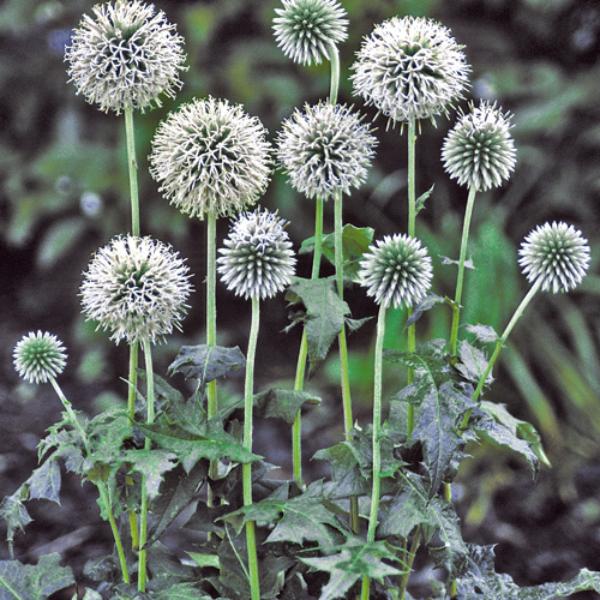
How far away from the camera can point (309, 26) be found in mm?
2174

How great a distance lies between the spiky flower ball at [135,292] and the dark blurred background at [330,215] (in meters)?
1.94

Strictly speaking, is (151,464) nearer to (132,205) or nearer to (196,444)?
(196,444)

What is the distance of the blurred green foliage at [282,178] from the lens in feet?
14.9

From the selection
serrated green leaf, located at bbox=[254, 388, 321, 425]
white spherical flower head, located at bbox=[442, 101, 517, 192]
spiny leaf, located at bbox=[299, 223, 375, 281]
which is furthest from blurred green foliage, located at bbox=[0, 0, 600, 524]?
serrated green leaf, located at bbox=[254, 388, 321, 425]

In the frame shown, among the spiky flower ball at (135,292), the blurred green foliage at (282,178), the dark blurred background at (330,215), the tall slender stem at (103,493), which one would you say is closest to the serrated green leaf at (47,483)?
the tall slender stem at (103,493)

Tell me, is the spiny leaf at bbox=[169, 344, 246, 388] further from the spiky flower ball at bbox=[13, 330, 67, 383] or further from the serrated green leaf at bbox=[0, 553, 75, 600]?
the serrated green leaf at bbox=[0, 553, 75, 600]

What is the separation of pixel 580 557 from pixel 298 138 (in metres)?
2.22

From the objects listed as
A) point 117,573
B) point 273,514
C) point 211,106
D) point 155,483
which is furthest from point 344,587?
point 211,106

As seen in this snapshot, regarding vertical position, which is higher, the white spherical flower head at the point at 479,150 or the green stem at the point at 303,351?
the white spherical flower head at the point at 479,150

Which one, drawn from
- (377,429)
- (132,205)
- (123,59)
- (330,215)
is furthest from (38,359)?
(330,215)

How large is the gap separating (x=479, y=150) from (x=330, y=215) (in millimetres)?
2942

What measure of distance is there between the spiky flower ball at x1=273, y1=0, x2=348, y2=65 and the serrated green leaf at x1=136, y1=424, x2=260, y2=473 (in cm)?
88

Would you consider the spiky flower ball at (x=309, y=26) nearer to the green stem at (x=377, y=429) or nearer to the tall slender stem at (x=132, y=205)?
the tall slender stem at (x=132, y=205)

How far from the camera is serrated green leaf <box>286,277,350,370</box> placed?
1939 millimetres
